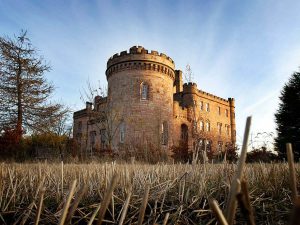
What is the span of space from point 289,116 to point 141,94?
37.5 feet

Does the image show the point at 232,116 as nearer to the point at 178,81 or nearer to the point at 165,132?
the point at 178,81

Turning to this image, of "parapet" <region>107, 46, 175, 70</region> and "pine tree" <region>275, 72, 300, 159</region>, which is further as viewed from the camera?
"parapet" <region>107, 46, 175, 70</region>

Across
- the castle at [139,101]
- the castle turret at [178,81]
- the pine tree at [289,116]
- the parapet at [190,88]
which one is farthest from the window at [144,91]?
the castle turret at [178,81]

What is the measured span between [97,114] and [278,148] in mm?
13840

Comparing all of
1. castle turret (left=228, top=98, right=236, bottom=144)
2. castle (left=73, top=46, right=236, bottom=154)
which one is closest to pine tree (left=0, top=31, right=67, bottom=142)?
castle (left=73, top=46, right=236, bottom=154)

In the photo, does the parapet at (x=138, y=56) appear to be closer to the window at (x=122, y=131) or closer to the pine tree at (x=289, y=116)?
the window at (x=122, y=131)

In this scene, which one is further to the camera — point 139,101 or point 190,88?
point 190,88

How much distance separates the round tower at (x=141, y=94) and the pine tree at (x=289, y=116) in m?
9.23

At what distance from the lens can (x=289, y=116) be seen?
640 inches

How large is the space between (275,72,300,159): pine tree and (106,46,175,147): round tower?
30.3 ft

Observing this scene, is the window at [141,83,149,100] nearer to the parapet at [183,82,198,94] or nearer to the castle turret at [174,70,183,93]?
the parapet at [183,82,198,94]

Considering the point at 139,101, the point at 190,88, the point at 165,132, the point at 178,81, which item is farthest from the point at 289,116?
the point at 178,81

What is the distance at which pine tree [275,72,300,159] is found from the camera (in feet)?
50.6

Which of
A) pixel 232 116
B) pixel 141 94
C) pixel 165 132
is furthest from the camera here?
pixel 232 116
